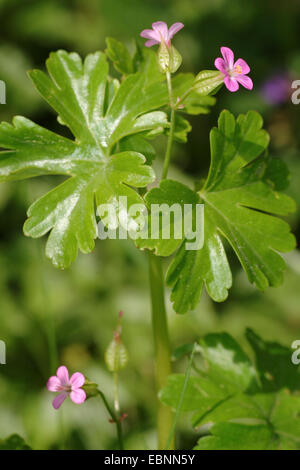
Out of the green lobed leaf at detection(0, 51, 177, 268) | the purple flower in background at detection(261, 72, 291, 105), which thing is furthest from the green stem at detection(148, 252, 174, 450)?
the purple flower in background at detection(261, 72, 291, 105)

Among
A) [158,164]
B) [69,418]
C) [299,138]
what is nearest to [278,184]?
[69,418]

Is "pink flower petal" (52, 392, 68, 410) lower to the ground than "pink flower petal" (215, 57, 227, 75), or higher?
lower

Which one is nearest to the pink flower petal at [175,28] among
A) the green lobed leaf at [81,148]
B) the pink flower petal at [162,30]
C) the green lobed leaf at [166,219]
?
the pink flower petal at [162,30]

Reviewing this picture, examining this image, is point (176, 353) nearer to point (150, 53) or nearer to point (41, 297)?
point (150, 53)

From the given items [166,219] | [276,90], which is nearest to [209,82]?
[166,219]

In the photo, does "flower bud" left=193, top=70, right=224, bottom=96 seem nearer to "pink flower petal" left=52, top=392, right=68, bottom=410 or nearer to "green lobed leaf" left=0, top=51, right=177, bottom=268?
"green lobed leaf" left=0, top=51, right=177, bottom=268

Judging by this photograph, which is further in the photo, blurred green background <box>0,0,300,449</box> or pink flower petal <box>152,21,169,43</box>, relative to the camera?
blurred green background <box>0,0,300,449</box>

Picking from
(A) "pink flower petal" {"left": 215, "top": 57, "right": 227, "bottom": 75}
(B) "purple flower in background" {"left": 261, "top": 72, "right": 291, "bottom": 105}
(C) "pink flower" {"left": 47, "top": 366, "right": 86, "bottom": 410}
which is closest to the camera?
(A) "pink flower petal" {"left": 215, "top": 57, "right": 227, "bottom": 75}

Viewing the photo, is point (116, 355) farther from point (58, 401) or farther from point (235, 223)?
point (235, 223)
